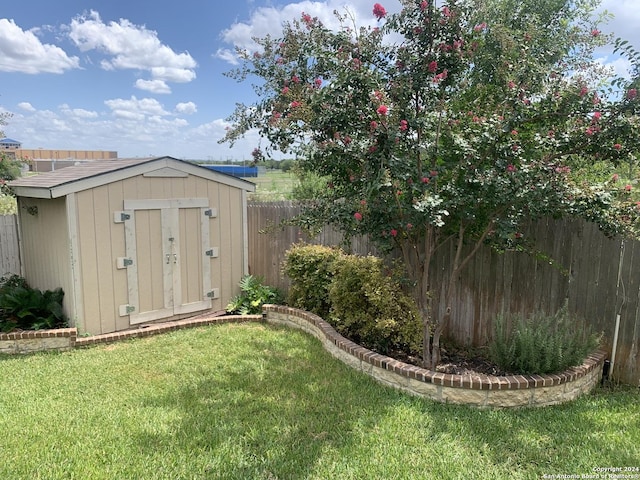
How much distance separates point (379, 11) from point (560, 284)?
3039 millimetres

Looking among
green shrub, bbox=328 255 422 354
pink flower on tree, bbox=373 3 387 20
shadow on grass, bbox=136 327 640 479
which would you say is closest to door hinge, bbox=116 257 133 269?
shadow on grass, bbox=136 327 640 479

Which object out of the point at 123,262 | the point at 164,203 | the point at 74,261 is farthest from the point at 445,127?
the point at 74,261

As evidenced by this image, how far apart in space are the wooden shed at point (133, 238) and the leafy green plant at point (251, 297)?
208 millimetres

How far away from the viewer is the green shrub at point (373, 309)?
14.9 ft

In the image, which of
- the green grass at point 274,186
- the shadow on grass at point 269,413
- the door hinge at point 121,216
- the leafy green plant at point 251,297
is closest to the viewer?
the shadow on grass at point 269,413

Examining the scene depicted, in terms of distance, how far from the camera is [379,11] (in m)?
3.52

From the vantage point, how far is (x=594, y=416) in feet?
10.9

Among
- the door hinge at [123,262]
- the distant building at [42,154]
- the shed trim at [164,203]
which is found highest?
the distant building at [42,154]

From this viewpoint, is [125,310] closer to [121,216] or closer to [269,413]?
[121,216]

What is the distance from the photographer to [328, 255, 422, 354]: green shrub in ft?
14.9

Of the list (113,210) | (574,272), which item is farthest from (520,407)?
(113,210)

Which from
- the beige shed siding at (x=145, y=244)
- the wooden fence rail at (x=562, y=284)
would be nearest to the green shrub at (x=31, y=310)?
the beige shed siding at (x=145, y=244)

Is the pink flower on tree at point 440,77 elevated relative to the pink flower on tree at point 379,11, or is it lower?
lower

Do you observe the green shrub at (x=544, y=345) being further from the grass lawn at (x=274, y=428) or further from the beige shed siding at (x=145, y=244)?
the beige shed siding at (x=145, y=244)
